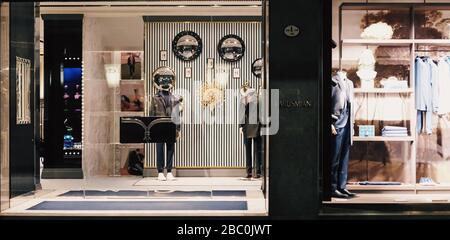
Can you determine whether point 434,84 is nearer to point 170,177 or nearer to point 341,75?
point 341,75

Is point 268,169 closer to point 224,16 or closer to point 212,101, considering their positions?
→ point 212,101

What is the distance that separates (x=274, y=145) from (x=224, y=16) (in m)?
2.91

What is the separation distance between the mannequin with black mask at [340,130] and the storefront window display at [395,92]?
0.34 meters

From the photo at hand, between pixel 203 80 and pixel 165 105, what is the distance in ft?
2.02

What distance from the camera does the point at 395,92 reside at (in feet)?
24.4

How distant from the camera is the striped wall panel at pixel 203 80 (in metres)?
7.65

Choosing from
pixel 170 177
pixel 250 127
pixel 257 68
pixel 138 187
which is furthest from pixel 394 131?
pixel 138 187

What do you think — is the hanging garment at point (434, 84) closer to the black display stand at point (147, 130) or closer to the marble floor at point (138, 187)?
the marble floor at point (138, 187)

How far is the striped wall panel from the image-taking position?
7.65 m

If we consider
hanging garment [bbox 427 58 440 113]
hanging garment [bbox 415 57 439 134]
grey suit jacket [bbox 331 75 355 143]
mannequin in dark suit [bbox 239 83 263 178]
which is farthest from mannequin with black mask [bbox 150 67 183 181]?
hanging garment [bbox 427 58 440 113]

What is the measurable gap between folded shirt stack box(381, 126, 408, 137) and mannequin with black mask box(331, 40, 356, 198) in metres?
0.71

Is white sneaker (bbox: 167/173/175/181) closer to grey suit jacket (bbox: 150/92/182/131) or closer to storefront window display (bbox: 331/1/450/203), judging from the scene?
grey suit jacket (bbox: 150/92/182/131)

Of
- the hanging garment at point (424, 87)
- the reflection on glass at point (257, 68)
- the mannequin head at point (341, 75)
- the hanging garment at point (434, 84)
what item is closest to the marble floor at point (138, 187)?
the reflection on glass at point (257, 68)

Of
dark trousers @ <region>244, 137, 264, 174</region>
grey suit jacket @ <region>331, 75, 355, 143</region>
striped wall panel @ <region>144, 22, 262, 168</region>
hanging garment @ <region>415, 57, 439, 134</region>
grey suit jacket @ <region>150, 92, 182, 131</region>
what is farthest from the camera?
dark trousers @ <region>244, 137, 264, 174</region>
